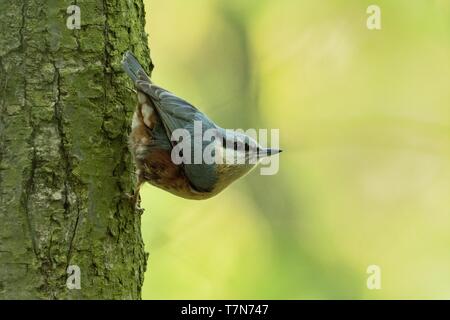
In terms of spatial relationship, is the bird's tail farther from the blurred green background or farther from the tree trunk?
the blurred green background

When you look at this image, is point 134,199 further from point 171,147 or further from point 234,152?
point 234,152

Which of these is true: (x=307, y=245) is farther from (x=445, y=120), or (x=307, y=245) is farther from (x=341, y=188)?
(x=445, y=120)

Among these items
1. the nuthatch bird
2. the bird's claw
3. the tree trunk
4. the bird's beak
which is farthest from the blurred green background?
the tree trunk

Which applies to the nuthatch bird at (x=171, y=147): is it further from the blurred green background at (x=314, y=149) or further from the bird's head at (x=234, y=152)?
the blurred green background at (x=314, y=149)

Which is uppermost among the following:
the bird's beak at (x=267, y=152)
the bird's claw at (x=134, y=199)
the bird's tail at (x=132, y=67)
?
the bird's tail at (x=132, y=67)

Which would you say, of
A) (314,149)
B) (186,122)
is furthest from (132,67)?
(314,149)

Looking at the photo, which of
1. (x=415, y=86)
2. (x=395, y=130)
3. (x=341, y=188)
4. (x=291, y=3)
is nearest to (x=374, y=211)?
(x=341, y=188)

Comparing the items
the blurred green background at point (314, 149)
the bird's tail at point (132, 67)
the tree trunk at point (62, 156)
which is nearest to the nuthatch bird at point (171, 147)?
the bird's tail at point (132, 67)
